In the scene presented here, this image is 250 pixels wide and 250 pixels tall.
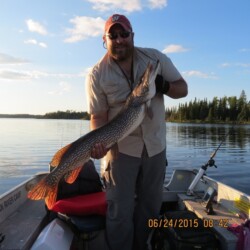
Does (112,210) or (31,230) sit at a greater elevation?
(112,210)

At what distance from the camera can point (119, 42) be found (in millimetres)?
3793

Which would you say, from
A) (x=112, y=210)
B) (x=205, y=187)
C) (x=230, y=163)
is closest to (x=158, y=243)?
(x=112, y=210)

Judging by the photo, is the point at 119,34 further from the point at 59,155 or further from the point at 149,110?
the point at 59,155

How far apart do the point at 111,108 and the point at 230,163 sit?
732 inches

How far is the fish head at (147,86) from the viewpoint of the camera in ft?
12.0

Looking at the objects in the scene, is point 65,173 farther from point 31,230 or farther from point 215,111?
point 215,111

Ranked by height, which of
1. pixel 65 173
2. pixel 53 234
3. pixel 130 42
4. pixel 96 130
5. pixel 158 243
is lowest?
pixel 158 243

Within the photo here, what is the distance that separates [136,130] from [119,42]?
3.36 ft

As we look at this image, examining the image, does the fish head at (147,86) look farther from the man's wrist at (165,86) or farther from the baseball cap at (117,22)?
the baseball cap at (117,22)

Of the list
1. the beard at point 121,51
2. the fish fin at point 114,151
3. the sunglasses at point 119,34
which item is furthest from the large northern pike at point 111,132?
the sunglasses at point 119,34

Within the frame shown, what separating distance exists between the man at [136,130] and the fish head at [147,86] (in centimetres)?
12

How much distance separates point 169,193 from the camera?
5906 millimetres

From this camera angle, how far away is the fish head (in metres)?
3.64

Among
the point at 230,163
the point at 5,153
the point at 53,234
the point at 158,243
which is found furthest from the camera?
the point at 5,153
